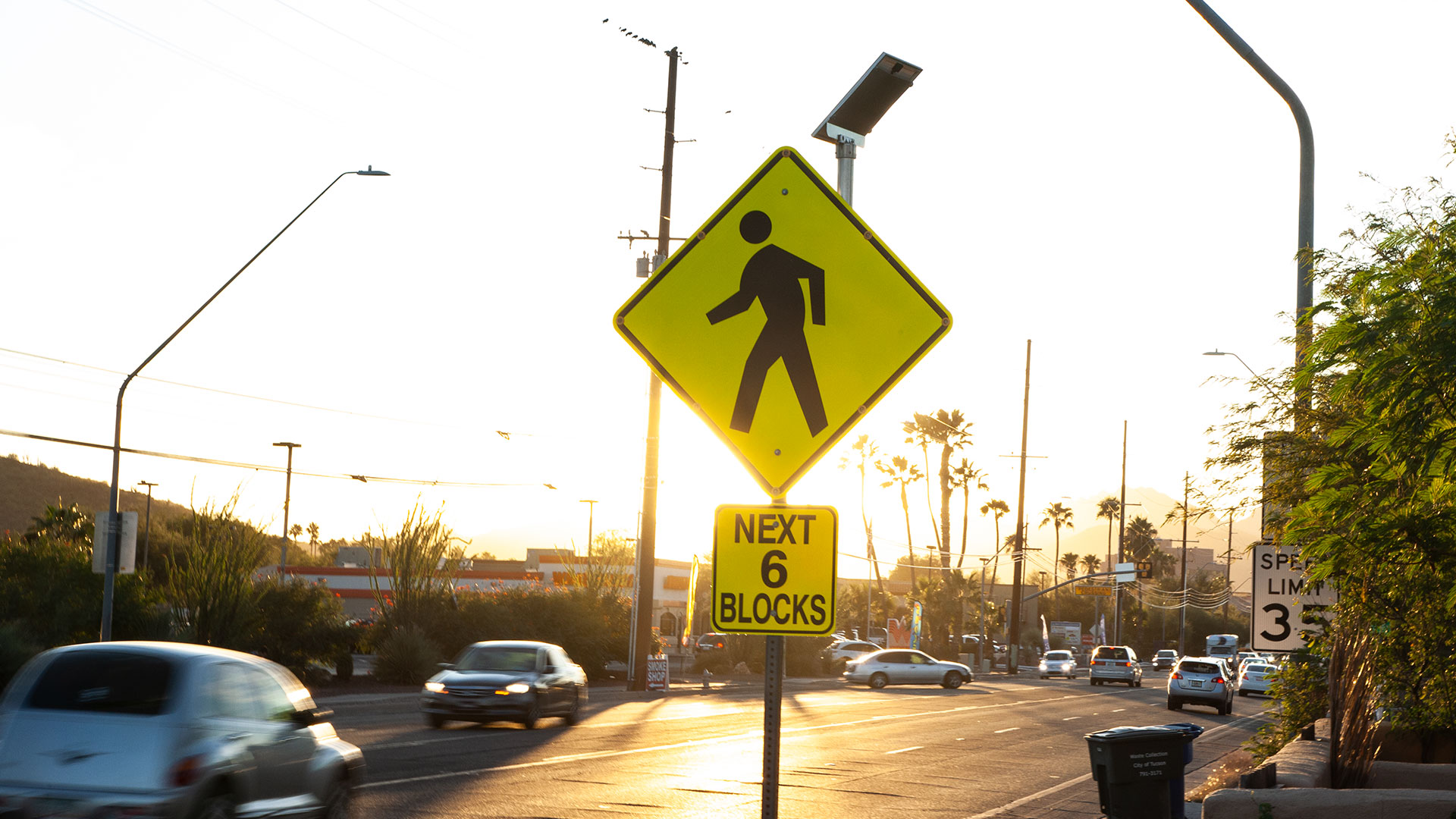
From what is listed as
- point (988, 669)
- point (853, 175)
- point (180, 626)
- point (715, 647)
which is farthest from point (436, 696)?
point (988, 669)

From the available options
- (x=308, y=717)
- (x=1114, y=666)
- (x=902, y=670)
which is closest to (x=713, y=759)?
(x=308, y=717)

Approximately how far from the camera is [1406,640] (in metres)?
11.6

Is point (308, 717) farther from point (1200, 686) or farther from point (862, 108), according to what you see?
point (1200, 686)

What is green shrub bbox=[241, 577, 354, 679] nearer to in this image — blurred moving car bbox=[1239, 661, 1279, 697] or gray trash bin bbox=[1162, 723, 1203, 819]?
gray trash bin bbox=[1162, 723, 1203, 819]

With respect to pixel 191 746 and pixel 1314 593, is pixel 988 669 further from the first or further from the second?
pixel 191 746

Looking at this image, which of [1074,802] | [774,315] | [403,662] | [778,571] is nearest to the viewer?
[778,571]

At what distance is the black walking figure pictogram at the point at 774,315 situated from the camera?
4.03 meters

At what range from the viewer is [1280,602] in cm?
1305

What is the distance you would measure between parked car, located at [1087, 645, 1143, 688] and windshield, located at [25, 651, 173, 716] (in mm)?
49771

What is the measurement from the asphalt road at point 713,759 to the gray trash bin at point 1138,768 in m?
2.39

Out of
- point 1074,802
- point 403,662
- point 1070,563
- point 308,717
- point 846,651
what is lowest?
point 846,651

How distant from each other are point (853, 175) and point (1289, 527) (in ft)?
25.5

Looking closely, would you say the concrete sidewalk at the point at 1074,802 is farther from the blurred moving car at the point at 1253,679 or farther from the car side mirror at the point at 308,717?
the blurred moving car at the point at 1253,679

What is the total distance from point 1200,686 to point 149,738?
33.5 metres
